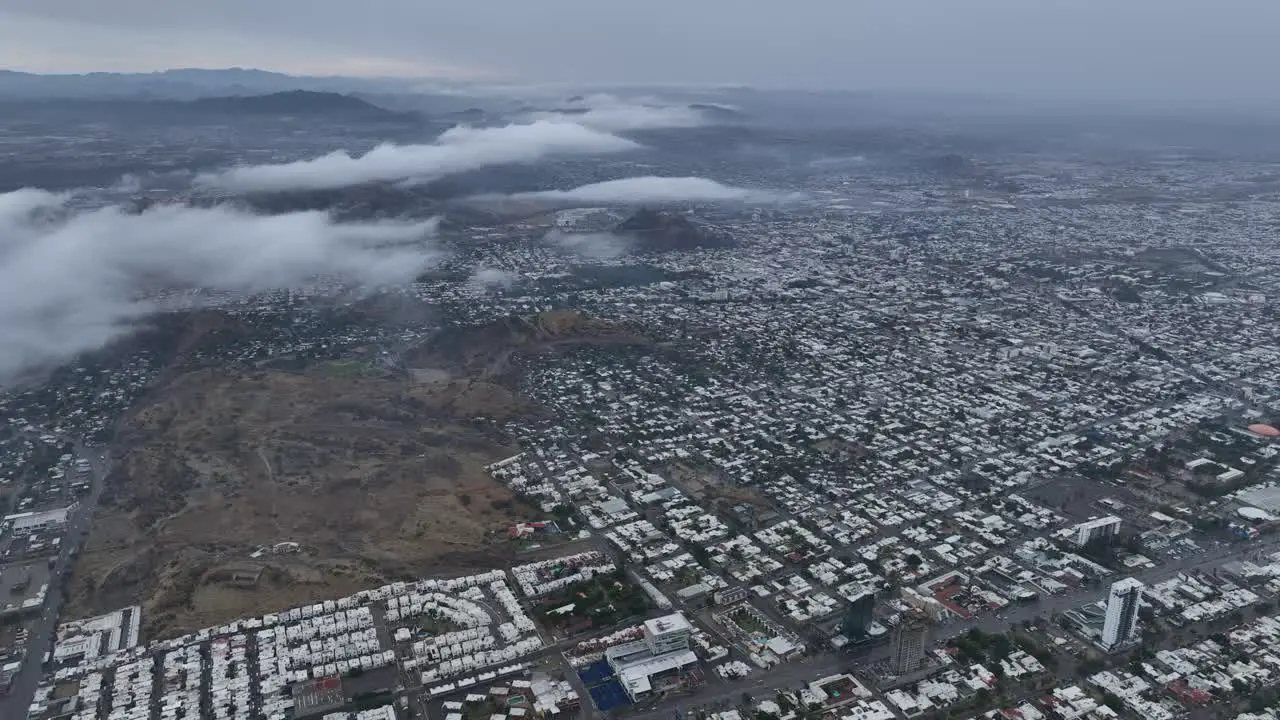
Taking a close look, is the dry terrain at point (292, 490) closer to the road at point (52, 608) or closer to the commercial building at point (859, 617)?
the road at point (52, 608)

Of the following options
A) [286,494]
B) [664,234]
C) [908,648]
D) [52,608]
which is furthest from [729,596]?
[664,234]

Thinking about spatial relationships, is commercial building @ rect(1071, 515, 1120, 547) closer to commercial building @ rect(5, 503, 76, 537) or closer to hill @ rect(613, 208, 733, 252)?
commercial building @ rect(5, 503, 76, 537)

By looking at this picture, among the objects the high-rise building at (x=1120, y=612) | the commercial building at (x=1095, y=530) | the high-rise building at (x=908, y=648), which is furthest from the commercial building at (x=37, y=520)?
the commercial building at (x=1095, y=530)

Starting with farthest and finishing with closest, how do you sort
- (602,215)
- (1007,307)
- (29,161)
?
(29,161), (602,215), (1007,307)

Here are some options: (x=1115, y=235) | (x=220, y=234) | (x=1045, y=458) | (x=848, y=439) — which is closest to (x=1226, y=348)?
(x=1045, y=458)

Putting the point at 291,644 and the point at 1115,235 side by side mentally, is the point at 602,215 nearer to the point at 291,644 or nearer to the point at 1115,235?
the point at 1115,235

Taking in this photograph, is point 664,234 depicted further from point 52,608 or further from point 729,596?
point 52,608

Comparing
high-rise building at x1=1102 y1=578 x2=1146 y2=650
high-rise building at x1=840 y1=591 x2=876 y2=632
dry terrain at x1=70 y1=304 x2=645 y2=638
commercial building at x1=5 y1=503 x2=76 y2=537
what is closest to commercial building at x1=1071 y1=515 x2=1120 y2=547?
high-rise building at x1=1102 y1=578 x2=1146 y2=650
